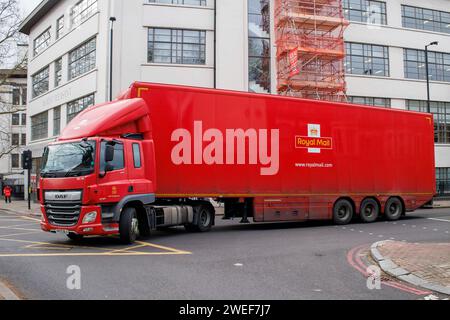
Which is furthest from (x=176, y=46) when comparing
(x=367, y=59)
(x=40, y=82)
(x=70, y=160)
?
(x=70, y=160)

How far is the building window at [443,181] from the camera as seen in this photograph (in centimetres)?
3338

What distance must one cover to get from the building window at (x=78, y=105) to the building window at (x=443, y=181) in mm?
25629

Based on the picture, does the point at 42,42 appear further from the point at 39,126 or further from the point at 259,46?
the point at 259,46

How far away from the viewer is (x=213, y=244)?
11.2 m

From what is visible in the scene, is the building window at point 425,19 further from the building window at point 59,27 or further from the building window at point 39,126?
the building window at point 39,126

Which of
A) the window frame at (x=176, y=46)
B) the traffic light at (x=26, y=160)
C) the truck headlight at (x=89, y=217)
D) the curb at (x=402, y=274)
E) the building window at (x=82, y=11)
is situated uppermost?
the building window at (x=82, y=11)

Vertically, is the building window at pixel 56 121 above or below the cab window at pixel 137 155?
above

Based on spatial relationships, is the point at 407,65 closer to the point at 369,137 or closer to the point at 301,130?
the point at 369,137

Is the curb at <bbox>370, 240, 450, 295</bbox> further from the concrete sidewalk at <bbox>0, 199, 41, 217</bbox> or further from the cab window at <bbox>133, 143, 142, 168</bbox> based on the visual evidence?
the concrete sidewalk at <bbox>0, 199, 41, 217</bbox>

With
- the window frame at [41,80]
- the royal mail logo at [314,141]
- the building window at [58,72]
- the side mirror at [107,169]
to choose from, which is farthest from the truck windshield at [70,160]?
the window frame at [41,80]

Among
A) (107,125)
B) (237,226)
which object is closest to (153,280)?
(107,125)

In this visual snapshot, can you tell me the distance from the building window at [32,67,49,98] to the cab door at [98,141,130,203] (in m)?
28.7

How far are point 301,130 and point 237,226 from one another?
163 inches

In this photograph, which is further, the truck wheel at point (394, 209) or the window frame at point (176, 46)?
the window frame at point (176, 46)
